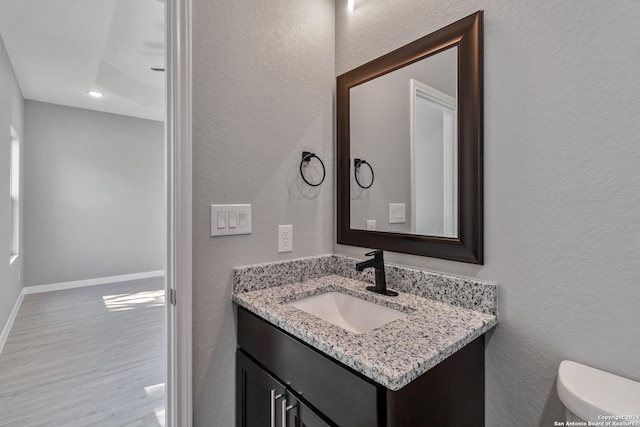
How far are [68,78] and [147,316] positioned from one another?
2.78 meters

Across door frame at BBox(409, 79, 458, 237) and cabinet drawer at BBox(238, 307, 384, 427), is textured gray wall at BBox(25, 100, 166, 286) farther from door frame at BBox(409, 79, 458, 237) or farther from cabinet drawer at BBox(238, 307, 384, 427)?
door frame at BBox(409, 79, 458, 237)

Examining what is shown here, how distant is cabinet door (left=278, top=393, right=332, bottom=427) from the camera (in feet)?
2.77

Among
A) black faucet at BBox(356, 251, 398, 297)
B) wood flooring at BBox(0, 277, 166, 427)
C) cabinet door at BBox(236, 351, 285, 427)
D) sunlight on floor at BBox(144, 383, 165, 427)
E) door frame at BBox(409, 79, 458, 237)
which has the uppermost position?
door frame at BBox(409, 79, 458, 237)

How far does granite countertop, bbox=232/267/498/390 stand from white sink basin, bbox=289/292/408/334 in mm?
30

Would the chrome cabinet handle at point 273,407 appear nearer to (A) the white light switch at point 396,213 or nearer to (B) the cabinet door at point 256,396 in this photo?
(B) the cabinet door at point 256,396

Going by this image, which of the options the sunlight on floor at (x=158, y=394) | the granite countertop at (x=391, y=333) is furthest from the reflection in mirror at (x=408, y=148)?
the sunlight on floor at (x=158, y=394)

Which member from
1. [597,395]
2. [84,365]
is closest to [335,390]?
[597,395]

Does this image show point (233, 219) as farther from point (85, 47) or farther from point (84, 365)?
point (85, 47)

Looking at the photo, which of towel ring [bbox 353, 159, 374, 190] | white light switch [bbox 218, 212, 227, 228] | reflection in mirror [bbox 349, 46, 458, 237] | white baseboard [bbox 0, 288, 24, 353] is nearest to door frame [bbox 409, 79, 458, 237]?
reflection in mirror [bbox 349, 46, 458, 237]

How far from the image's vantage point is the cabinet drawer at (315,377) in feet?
2.40

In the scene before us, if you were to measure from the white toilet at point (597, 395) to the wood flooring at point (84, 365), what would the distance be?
1.94 m

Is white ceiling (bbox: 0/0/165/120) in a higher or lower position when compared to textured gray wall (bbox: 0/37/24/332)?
higher

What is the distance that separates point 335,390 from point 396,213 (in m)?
0.78

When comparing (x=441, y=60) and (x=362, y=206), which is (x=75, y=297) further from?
(x=441, y=60)
